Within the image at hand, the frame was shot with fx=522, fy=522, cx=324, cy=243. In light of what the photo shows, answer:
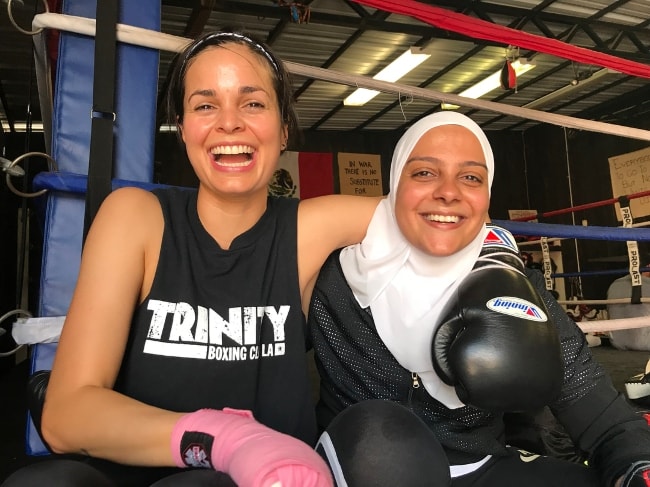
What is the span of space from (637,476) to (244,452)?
573 mm

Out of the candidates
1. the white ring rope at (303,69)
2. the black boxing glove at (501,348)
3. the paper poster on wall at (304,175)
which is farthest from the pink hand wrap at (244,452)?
the paper poster on wall at (304,175)

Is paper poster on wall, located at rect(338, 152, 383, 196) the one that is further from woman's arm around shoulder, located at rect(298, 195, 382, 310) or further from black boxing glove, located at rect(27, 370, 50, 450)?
black boxing glove, located at rect(27, 370, 50, 450)

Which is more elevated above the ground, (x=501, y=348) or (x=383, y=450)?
(x=501, y=348)

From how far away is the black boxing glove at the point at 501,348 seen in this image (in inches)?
27.6

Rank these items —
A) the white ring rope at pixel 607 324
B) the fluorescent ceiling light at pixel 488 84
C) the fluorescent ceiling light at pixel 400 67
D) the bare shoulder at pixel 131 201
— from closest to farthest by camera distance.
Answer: the bare shoulder at pixel 131 201 < the white ring rope at pixel 607 324 < the fluorescent ceiling light at pixel 400 67 < the fluorescent ceiling light at pixel 488 84

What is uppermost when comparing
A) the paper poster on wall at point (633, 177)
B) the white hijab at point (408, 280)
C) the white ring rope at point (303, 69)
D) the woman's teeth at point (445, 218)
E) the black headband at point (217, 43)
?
the paper poster on wall at point (633, 177)

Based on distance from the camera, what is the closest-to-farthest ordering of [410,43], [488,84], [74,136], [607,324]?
1. [74,136]
2. [607,324]
3. [410,43]
4. [488,84]

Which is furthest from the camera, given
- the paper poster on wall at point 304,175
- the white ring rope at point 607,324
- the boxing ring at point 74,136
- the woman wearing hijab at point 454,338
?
the paper poster on wall at point 304,175

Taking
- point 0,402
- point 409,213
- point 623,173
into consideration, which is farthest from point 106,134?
point 623,173

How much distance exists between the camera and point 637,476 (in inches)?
28.8

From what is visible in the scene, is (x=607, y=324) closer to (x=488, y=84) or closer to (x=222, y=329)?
(x=222, y=329)

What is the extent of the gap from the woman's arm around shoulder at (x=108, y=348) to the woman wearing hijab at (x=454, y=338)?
241mm

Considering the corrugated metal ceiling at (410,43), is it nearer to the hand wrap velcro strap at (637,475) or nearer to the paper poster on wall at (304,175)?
the paper poster on wall at (304,175)

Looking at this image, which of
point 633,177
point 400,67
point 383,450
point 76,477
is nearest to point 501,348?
point 383,450
